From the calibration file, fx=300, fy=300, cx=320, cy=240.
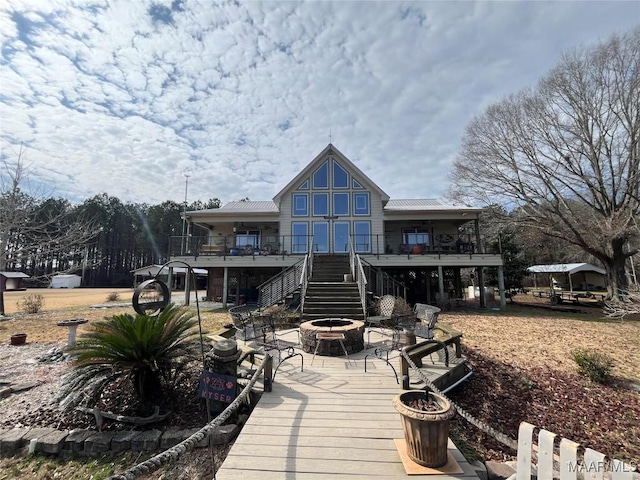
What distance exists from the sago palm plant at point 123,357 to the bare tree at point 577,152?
66.6ft

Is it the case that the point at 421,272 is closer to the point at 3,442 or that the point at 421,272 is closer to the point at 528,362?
the point at 528,362

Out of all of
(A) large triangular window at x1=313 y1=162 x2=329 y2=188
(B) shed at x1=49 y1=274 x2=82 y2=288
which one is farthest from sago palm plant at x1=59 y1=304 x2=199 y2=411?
(B) shed at x1=49 y1=274 x2=82 y2=288

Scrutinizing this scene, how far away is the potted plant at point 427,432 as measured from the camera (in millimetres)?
2794

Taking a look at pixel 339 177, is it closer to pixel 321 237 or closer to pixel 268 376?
pixel 321 237

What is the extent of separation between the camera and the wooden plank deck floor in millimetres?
2871

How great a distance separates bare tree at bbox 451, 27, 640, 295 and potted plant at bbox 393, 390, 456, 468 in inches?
732

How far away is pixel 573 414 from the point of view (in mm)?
5371

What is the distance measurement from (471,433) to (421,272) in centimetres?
1465

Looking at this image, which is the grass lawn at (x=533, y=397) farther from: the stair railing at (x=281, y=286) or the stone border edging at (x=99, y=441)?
the stair railing at (x=281, y=286)

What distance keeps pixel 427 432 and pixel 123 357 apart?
→ 13.8 ft

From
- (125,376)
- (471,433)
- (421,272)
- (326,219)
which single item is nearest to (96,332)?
(125,376)

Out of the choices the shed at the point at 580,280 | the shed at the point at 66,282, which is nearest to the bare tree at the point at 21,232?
the shed at the point at 580,280

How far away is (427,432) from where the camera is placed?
284cm

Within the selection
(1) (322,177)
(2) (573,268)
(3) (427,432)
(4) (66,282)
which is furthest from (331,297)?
(4) (66,282)
